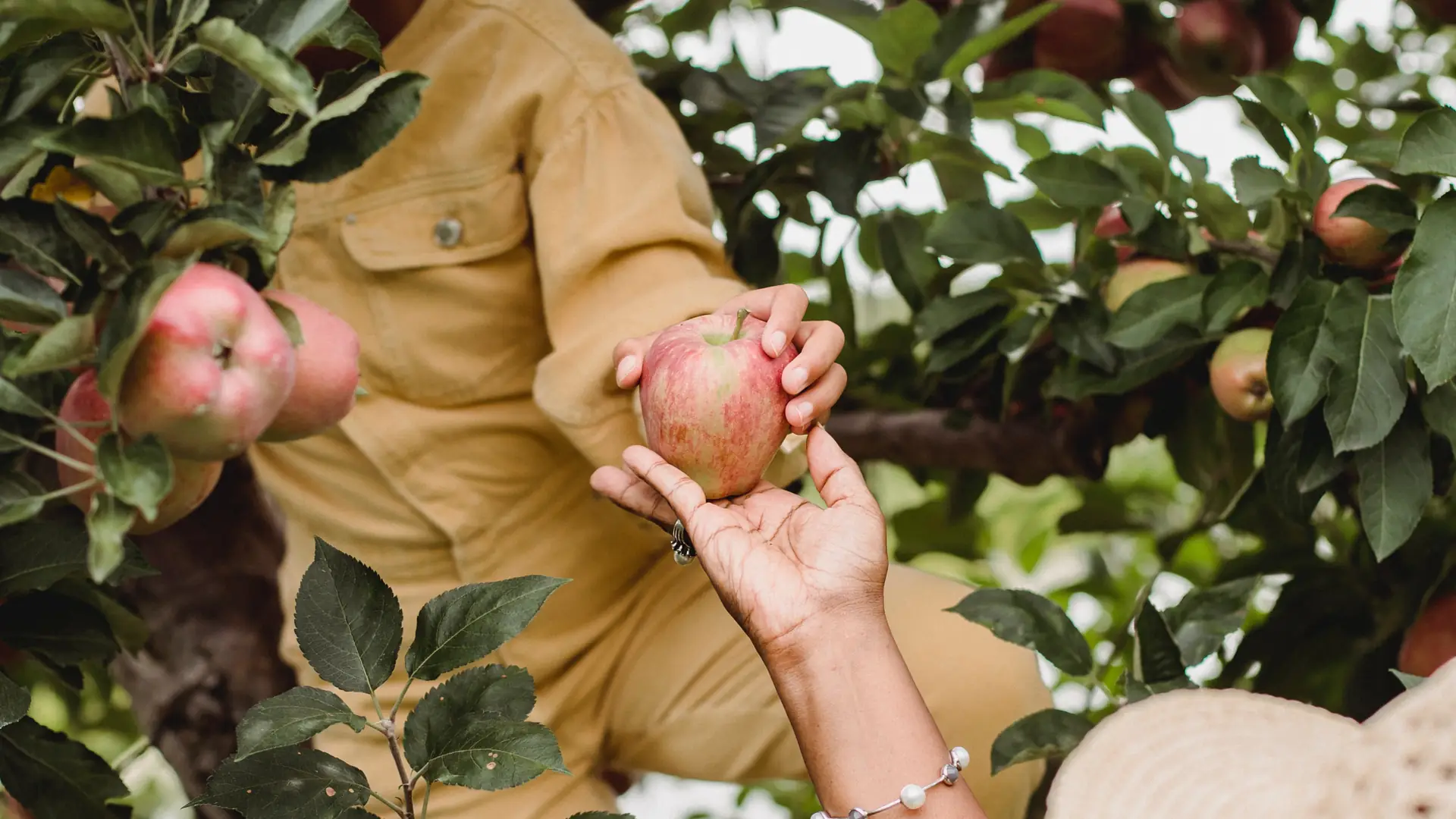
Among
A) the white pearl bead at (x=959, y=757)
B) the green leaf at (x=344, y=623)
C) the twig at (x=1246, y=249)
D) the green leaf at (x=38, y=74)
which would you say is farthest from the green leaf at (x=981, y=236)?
the green leaf at (x=38, y=74)

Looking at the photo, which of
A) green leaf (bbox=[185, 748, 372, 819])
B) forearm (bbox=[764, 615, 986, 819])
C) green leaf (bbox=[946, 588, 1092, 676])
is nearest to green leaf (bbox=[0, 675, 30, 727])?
green leaf (bbox=[185, 748, 372, 819])

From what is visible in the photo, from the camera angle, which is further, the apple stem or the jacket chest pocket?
the jacket chest pocket

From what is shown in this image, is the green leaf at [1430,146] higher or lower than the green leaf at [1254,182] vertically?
higher

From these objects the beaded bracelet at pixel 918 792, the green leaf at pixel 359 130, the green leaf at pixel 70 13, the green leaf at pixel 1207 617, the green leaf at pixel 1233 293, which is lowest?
the green leaf at pixel 1207 617

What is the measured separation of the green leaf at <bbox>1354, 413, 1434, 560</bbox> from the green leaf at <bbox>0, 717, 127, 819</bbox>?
3.26 feet

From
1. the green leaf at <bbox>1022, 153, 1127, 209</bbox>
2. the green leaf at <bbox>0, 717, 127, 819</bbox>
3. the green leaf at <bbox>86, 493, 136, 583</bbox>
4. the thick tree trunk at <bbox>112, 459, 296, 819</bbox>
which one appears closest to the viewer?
the green leaf at <bbox>86, 493, 136, 583</bbox>

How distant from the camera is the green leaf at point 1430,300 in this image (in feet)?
3.07

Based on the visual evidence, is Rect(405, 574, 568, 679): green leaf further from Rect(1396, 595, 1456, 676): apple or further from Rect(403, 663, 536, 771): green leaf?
Rect(1396, 595, 1456, 676): apple

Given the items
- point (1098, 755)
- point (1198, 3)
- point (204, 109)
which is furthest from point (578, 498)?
point (1198, 3)

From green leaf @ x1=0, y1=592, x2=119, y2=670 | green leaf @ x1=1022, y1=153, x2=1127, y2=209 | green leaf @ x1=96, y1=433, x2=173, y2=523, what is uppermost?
green leaf @ x1=96, y1=433, x2=173, y2=523

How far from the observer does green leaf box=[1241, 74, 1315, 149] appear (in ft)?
3.75

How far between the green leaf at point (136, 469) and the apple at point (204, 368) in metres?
0.02

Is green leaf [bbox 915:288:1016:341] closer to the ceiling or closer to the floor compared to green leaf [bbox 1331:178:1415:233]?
closer to the floor

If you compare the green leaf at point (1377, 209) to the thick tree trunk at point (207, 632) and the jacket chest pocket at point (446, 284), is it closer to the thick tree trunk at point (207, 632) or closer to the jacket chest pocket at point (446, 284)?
the jacket chest pocket at point (446, 284)
